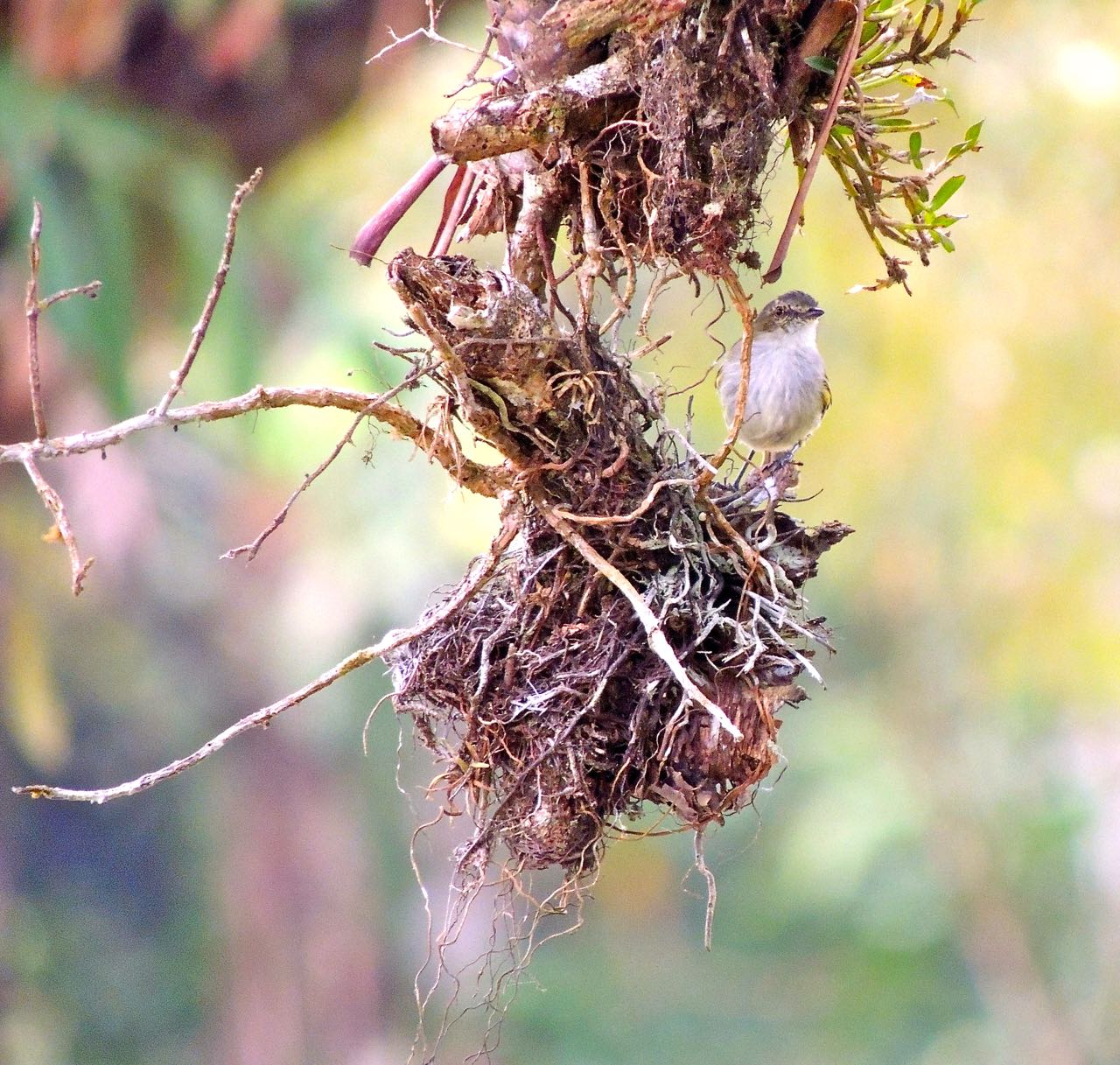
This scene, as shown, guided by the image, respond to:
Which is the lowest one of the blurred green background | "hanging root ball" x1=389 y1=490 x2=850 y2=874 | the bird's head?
"hanging root ball" x1=389 y1=490 x2=850 y2=874

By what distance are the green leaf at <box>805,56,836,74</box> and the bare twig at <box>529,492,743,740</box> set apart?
0.53m

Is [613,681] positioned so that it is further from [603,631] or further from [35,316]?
[35,316]

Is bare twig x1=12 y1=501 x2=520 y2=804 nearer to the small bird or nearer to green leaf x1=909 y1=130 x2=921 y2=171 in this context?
green leaf x1=909 y1=130 x2=921 y2=171

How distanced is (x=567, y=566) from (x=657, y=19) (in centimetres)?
61

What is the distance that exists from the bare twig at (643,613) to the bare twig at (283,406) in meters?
0.08

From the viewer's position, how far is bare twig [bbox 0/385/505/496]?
135 cm

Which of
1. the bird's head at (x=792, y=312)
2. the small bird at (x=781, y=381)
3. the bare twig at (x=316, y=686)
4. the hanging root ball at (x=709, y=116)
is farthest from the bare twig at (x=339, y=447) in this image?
the bird's head at (x=792, y=312)

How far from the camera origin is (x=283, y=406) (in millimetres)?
1498

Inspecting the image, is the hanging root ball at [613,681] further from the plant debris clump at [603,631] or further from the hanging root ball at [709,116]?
the hanging root ball at [709,116]

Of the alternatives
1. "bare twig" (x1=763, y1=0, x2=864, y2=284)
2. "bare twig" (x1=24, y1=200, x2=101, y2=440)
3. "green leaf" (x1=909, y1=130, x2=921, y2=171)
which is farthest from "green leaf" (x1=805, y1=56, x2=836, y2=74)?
"bare twig" (x1=24, y1=200, x2=101, y2=440)

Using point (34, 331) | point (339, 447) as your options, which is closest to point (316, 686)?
point (339, 447)

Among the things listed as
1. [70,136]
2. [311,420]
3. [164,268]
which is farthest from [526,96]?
[311,420]

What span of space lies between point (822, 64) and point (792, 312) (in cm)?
136

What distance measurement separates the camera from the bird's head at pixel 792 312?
2.81m
